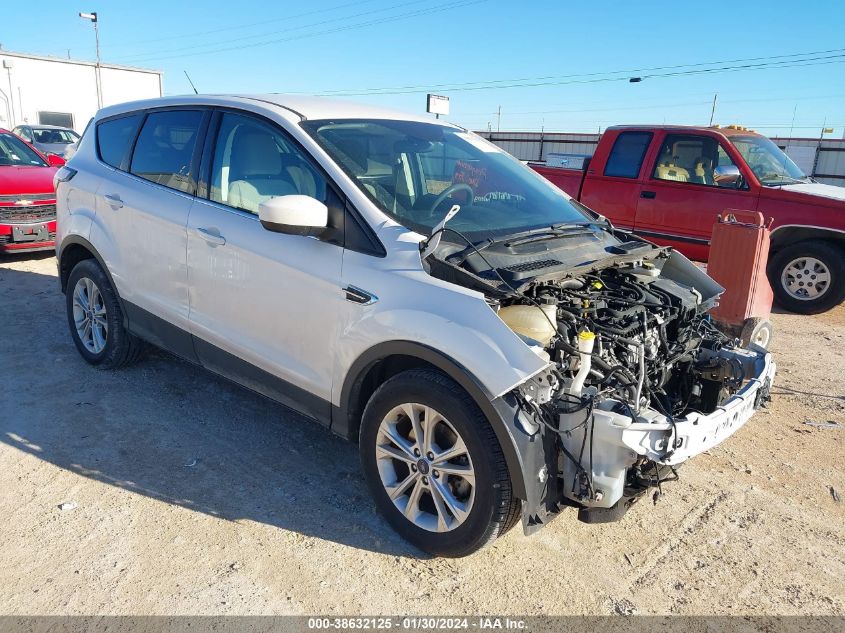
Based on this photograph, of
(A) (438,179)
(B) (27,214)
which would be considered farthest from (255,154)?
(B) (27,214)

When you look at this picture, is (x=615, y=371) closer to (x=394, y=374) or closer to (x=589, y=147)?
(x=394, y=374)

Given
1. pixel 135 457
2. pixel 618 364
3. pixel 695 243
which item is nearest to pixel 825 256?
pixel 695 243

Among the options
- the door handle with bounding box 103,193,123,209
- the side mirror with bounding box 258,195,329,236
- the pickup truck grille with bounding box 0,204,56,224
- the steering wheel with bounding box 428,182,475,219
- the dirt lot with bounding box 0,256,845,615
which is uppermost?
the steering wheel with bounding box 428,182,475,219

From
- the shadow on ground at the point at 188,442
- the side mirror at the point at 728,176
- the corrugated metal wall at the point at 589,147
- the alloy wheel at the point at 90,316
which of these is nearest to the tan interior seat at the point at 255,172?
the shadow on ground at the point at 188,442

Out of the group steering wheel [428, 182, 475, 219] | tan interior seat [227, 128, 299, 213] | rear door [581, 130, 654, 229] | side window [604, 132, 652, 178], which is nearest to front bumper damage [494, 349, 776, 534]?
steering wheel [428, 182, 475, 219]

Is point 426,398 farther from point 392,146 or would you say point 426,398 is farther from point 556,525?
point 392,146

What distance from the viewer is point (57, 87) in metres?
29.3

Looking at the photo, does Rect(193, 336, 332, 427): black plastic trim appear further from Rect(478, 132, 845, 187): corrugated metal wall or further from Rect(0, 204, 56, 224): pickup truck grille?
Rect(478, 132, 845, 187): corrugated metal wall

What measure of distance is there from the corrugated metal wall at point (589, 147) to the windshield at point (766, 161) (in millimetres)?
8098

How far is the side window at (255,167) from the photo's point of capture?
11.1ft

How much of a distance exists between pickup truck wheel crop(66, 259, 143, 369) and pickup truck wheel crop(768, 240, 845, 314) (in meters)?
6.78

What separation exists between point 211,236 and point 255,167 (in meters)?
0.46

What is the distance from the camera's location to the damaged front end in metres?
2.58

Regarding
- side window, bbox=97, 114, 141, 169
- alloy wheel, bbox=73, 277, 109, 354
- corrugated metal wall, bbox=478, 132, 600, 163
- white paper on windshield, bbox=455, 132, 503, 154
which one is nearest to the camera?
white paper on windshield, bbox=455, 132, 503, 154
